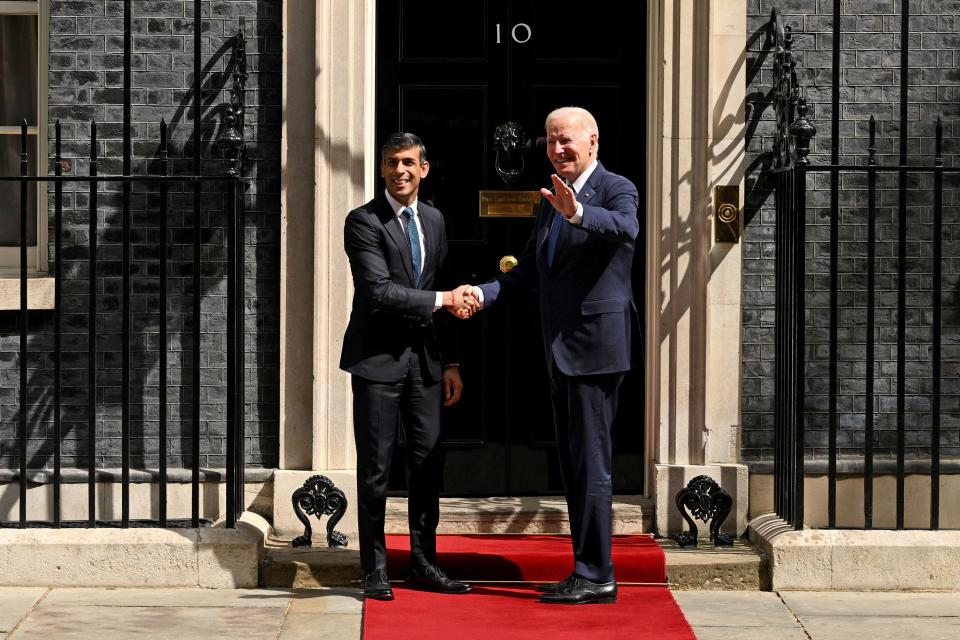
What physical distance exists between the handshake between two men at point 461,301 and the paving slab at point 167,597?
58.4 inches

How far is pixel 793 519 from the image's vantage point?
6.59m

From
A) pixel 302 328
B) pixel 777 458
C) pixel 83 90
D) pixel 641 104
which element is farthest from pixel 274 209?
pixel 777 458

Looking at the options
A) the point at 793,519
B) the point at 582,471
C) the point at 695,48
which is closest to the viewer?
the point at 582,471

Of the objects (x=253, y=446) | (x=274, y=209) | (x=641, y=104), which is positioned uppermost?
(x=641, y=104)

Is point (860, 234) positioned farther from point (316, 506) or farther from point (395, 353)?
point (316, 506)

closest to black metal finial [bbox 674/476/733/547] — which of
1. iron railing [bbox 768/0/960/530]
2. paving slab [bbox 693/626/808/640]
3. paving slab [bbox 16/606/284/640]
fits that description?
iron railing [bbox 768/0/960/530]

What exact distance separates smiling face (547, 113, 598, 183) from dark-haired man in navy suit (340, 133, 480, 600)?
1.89 ft

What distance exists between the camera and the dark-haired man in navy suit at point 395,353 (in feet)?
19.9

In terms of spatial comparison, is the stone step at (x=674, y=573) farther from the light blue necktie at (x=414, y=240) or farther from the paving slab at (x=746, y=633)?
the light blue necktie at (x=414, y=240)

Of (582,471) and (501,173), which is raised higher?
(501,173)

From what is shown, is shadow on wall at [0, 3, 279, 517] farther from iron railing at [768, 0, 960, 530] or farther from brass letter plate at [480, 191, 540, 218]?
iron railing at [768, 0, 960, 530]

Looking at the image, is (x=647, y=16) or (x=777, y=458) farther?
(x=647, y=16)

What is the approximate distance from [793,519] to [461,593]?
160 centimetres

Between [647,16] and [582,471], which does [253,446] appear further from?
[647,16]
